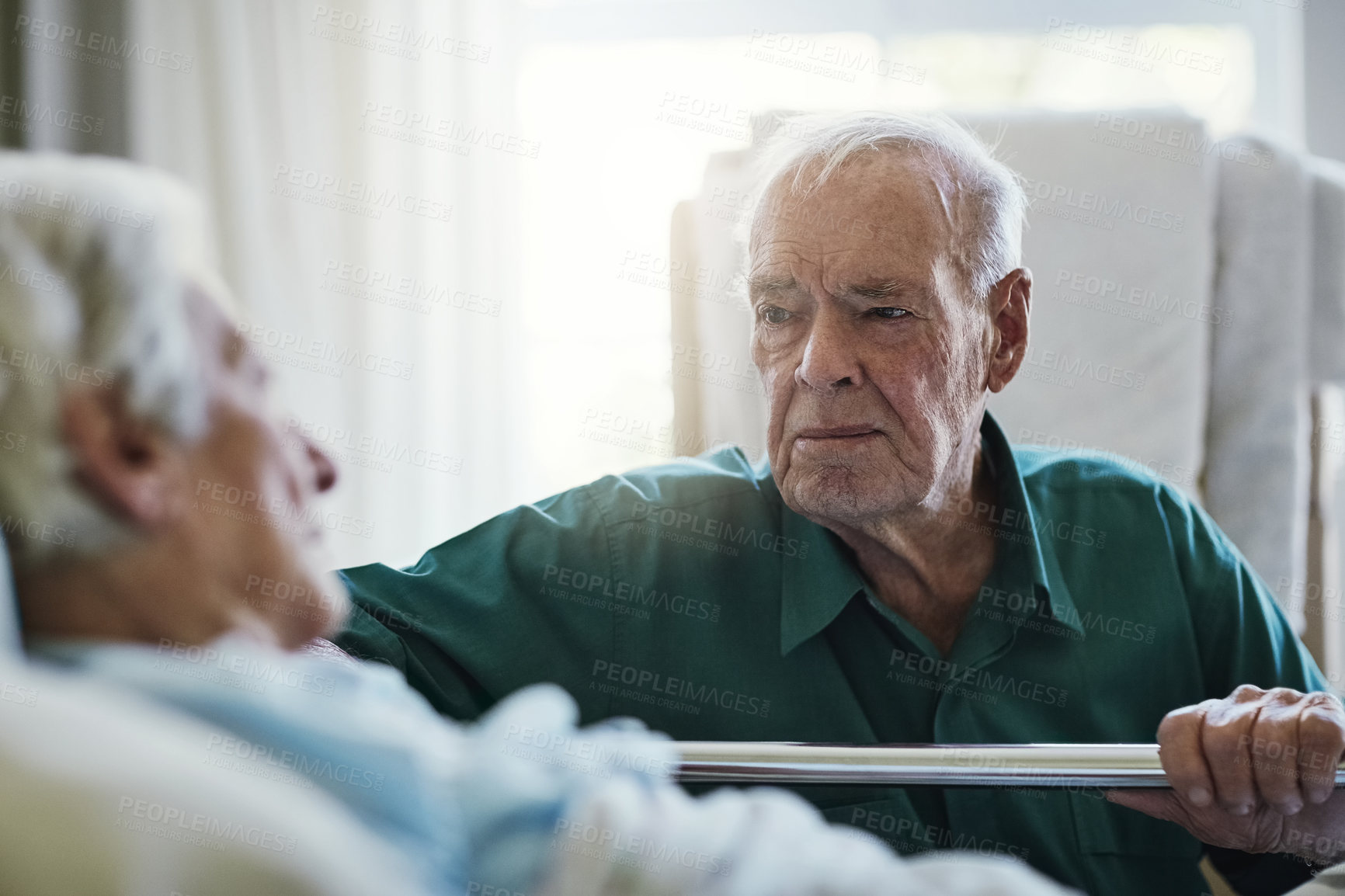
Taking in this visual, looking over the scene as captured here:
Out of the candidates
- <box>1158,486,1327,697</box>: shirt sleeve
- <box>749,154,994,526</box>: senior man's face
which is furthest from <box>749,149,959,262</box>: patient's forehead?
<box>1158,486,1327,697</box>: shirt sleeve

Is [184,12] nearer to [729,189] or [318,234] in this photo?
[318,234]

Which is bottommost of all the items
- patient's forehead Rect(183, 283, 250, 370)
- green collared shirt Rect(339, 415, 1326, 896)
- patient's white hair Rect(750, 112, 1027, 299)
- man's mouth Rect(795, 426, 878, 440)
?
green collared shirt Rect(339, 415, 1326, 896)

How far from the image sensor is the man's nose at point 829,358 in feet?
3.08

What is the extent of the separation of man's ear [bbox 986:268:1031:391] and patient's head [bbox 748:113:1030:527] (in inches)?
2.4

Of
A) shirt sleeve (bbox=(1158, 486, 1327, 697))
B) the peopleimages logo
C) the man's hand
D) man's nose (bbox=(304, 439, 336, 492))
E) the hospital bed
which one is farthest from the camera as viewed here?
the peopleimages logo

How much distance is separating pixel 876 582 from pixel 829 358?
0.85ft

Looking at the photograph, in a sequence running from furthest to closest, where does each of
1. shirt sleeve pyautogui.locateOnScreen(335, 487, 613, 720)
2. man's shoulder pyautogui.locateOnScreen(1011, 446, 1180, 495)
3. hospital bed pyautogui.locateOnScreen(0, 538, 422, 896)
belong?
man's shoulder pyautogui.locateOnScreen(1011, 446, 1180, 495) < shirt sleeve pyautogui.locateOnScreen(335, 487, 613, 720) < hospital bed pyautogui.locateOnScreen(0, 538, 422, 896)

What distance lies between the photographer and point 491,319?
86.8 inches

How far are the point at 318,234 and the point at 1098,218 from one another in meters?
1.61

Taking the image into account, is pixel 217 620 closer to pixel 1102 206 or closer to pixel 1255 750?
pixel 1255 750

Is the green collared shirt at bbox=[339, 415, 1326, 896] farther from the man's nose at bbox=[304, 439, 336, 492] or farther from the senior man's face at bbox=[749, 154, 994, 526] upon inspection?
the man's nose at bbox=[304, 439, 336, 492]

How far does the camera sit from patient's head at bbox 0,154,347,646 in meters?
0.41

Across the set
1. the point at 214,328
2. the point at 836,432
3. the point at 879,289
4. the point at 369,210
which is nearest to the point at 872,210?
the point at 879,289

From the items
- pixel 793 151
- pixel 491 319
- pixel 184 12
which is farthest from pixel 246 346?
pixel 184 12
